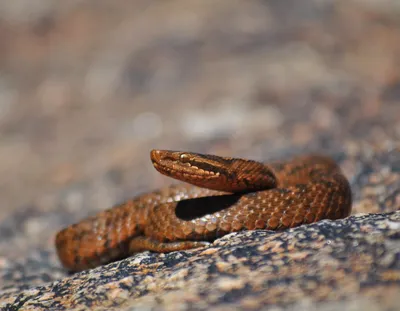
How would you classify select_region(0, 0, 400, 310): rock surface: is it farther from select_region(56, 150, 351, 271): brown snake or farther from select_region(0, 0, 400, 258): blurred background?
select_region(56, 150, 351, 271): brown snake

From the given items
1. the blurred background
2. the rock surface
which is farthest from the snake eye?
the blurred background

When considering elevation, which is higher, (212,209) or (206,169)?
(206,169)

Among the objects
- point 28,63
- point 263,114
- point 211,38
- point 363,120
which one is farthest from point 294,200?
point 28,63

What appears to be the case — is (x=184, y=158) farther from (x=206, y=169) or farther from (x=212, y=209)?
(x=212, y=209)

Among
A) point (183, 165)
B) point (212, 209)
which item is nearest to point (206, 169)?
point (183, 165)

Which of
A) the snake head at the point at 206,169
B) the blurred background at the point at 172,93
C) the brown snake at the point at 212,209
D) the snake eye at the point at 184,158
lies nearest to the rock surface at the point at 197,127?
the blurred background at the point at 172,93

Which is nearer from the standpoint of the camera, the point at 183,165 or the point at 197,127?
the point at 183,165
